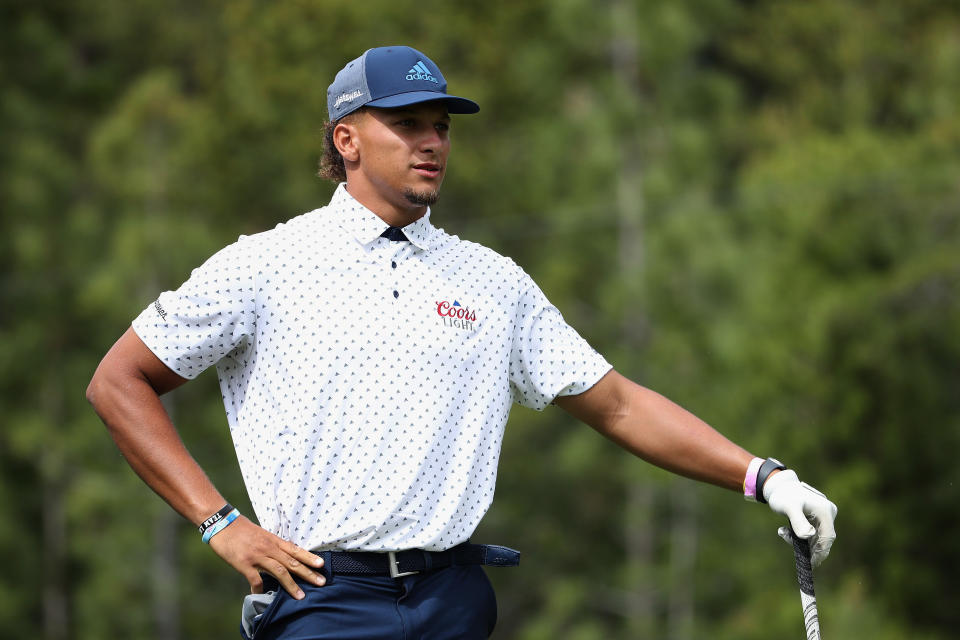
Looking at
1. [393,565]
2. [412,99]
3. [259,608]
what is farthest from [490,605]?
[412,99]

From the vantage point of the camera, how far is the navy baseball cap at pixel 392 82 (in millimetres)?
3691

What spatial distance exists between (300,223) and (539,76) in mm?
18675

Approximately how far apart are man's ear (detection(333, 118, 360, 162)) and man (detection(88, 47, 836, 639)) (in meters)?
0.02

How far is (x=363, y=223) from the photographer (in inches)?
144

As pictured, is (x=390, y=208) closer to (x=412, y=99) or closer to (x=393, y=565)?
(x=412, y=99)

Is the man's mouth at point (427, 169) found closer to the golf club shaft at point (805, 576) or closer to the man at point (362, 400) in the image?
the man at point (362, 400)

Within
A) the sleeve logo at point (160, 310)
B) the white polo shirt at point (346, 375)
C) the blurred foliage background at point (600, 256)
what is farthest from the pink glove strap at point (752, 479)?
the blurred foliage background at point (600, 256)

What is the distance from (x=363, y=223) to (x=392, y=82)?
0.35 meters

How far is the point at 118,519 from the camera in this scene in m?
22.3

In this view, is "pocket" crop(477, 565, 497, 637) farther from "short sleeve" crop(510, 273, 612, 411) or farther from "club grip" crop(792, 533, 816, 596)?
"club grip" crop(792, 533, 816, 596)

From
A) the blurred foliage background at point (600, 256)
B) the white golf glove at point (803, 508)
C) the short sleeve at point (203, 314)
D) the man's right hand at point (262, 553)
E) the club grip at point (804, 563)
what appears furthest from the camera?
the blurred foliage background at point (600, 256)

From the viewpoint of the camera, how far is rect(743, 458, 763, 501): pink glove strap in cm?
371

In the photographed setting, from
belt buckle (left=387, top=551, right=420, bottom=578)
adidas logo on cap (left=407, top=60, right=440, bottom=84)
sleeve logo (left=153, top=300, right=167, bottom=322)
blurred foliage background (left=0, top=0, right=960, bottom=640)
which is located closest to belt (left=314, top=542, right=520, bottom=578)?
belt buckle (left=387, top=551, right=420, bottom=578)

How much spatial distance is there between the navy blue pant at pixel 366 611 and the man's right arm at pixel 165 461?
47mm
